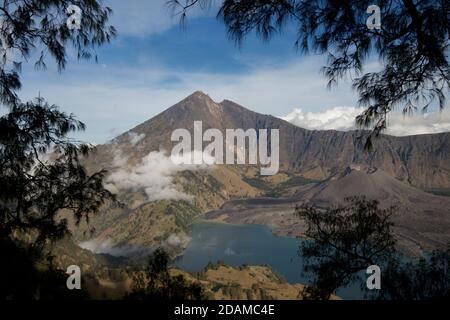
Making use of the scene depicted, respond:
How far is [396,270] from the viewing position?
927cm

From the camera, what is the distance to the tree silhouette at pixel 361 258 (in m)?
8.62

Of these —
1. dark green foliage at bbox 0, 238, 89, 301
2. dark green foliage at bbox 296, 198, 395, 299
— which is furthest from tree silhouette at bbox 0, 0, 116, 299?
dark green foliage at bbox 296, 198, 395, 299

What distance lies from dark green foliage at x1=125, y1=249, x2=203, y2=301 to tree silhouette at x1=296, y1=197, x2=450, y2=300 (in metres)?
2.89

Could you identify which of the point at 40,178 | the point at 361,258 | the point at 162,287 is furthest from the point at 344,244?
the point at 40,178

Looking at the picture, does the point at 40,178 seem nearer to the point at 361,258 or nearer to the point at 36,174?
the point at 36,174

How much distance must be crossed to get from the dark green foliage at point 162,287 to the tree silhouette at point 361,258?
2.89 metres

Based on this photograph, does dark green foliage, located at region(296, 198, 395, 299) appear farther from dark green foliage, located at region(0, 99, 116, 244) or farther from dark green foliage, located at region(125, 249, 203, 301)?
dark green foliage, located at region(0, 99, 116, 244)

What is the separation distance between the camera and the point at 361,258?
867 centimetres

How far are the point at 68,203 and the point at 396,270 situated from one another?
764 cm

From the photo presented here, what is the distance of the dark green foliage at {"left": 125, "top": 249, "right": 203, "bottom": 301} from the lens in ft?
32.2

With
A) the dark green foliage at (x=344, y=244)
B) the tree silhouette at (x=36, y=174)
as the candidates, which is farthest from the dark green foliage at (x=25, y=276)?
the dark green foliage at (x=344, y=244)

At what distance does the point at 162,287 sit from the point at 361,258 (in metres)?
5.01
